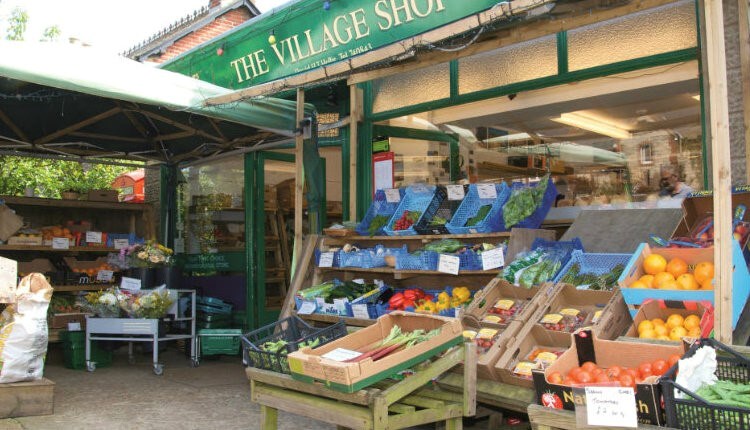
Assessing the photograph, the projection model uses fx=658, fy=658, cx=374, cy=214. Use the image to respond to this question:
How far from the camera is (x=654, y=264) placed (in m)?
3.92

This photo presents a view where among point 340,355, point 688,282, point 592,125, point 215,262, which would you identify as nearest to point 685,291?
point 688,282

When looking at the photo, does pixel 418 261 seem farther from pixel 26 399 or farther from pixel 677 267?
pixel 26 399

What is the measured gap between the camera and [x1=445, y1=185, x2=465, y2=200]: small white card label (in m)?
6.12

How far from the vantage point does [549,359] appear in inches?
157

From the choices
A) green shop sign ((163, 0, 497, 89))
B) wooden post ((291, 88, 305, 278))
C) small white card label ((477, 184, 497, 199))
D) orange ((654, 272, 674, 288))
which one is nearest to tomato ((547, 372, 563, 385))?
orange ((654, 272, 674, 288))

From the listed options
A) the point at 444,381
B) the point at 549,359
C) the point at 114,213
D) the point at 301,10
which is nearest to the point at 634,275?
the point at 549,359

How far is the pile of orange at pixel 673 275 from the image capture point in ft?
12.0

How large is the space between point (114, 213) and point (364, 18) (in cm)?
537

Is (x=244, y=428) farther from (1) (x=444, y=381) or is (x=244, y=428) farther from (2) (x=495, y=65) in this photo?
(2) (x=495, y=65)

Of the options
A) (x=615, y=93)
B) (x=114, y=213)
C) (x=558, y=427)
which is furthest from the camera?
(x=114, y=213)

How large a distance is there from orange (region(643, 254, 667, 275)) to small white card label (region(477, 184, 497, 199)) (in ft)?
6.68

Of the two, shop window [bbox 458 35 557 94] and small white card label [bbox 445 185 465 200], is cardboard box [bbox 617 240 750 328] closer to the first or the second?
small white card label [bbox 445 185 465 200]

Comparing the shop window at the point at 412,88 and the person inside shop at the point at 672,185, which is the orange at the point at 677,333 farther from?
the shop window at the point at 412,88

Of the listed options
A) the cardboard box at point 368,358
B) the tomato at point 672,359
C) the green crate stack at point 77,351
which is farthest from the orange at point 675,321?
the green crate stack at point 77,351
